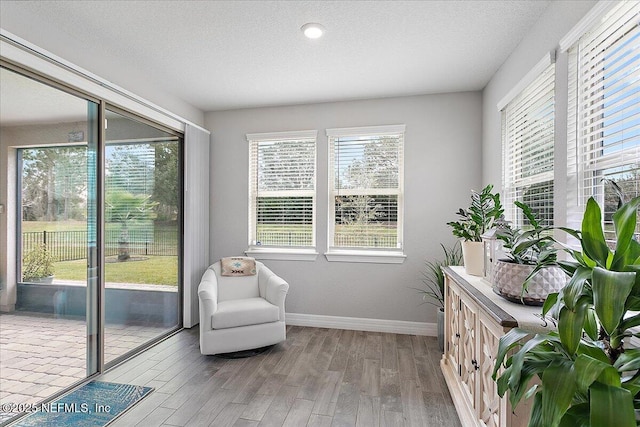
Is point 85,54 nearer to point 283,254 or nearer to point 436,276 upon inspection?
point 283,254

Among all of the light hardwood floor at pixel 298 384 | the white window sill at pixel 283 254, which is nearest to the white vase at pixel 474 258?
the light hardwood floor at pixel 298 384

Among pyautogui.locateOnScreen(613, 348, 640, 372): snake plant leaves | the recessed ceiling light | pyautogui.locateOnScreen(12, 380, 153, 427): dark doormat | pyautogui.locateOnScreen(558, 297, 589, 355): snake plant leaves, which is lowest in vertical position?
pyautogui.locateOnScreen(12, 380, 153, 427): dark doormat

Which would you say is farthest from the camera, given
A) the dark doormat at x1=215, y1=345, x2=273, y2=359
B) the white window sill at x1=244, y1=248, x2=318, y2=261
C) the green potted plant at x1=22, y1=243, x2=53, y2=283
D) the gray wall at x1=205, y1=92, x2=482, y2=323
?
the white window sill at x1=244, y1=248, x2=318, y2=261

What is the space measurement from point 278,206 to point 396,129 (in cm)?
173

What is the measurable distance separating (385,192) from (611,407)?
3207mm

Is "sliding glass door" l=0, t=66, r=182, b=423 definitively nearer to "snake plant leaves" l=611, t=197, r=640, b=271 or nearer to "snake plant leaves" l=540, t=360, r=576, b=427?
"snake plant leaves" l=540, t=360, r=576, b=427

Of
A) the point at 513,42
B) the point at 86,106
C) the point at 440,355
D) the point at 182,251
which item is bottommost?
the point at 440,355

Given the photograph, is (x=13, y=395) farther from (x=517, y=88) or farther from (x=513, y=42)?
(x=513, y=42)

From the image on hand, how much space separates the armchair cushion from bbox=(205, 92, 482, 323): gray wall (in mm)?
901

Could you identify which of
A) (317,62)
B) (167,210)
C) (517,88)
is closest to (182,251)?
(167,210)

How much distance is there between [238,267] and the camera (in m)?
3.63

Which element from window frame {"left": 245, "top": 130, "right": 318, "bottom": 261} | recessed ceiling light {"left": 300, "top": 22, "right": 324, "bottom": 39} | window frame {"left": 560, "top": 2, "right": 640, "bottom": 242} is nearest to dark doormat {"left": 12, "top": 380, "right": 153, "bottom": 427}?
window frame {"left": 245, "top": 130, "right": 318, "bottom": 261}

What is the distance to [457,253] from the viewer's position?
355 cm

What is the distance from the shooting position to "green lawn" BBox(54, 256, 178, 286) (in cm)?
247
